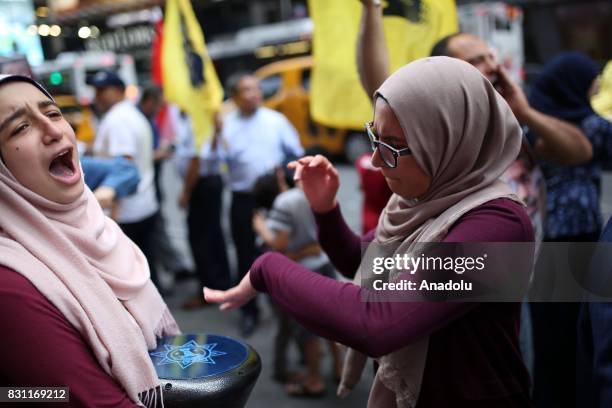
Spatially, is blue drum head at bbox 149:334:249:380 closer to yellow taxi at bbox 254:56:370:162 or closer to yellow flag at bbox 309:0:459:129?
yellow flag at bbox 309:0:459:129

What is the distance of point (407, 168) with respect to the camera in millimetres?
1476

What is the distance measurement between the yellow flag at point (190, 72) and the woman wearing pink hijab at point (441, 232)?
11.6ft

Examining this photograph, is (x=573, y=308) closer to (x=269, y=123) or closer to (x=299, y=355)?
(x=299, y=355)

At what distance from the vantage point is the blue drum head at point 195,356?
149 centimetres

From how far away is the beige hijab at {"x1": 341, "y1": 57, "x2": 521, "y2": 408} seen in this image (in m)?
1.42

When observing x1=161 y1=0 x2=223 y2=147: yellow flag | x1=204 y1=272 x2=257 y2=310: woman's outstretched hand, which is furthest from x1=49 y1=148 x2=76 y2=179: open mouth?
x1=161 y1=0 x2=223 y2=147: yellow flag

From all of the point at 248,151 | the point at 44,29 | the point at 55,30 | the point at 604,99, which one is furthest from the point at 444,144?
the point at 55,30

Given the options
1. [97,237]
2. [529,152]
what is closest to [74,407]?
[97,237]

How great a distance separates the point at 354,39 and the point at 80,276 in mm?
2069

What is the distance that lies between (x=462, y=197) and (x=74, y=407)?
3.26ft

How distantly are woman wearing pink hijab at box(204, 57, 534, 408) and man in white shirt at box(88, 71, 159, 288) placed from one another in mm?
3207

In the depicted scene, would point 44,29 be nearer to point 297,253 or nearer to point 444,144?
point 297,253

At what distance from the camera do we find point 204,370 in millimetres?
1506

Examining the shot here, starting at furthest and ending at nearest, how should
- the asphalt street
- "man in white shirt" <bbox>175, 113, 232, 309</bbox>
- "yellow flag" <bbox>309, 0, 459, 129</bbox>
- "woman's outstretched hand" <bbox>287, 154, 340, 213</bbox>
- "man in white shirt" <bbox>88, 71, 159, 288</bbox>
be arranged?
"man in white shirt" <bbox>175, 113, 232, 309</bbox>, "man in white shirt" <bbox>88, 71, 159, 288</bbox>, the asphalt street, "yellow flag" <bbox>309, 0, 459, 129</bbox>, "woman's outstretched hand" <bbox>287, 154, 340, 213</bbox>
